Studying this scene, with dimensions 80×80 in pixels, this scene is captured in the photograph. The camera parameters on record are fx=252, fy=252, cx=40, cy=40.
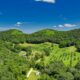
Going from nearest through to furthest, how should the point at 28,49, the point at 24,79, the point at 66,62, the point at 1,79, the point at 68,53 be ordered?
the point at 1,79 < the point at 24,79 < the point at 66,62 < the point at 68,53 < the point at 28,49

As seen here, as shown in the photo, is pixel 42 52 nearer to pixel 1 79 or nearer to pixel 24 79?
pixel 24 79

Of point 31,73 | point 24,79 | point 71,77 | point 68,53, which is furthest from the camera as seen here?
point 68,53

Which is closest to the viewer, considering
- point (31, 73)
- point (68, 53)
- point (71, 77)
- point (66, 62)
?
point (71, 77)

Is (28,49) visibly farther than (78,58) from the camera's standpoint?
Yes

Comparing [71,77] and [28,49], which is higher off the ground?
[28,49]

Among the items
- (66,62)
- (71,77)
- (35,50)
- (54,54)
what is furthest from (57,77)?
(35,50)

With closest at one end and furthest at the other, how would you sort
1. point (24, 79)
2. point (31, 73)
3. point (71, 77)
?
point (24, 79), point (71, 77), point (31, 73)

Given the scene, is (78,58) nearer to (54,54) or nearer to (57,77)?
(54,54)

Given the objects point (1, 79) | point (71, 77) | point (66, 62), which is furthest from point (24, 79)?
point (66, 62)

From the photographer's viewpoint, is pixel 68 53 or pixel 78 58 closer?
pixel 78 58
